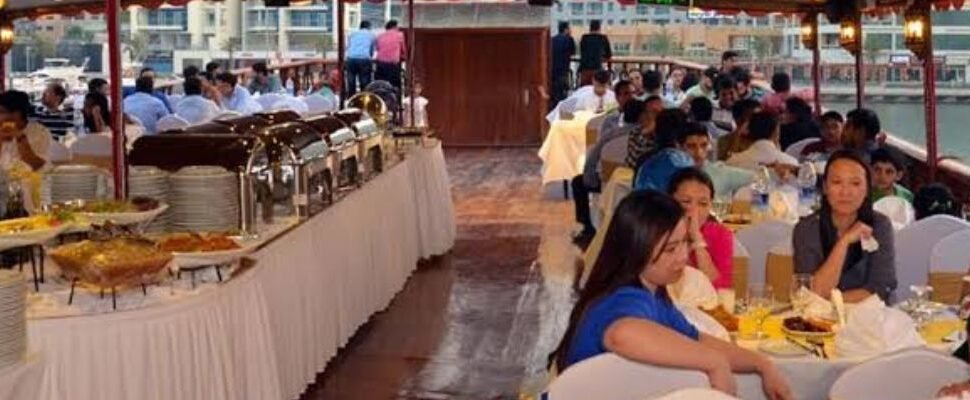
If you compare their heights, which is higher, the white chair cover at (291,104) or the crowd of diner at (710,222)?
the white chair cover at (291,104)

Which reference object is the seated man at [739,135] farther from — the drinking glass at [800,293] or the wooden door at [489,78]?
the wooden door at [489,78]

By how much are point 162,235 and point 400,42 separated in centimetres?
1143

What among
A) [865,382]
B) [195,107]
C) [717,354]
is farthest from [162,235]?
[195,107]

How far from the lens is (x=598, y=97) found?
1323cm

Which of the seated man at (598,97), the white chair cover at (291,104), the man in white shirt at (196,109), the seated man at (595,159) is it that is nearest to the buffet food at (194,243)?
the seated man at (595,159)

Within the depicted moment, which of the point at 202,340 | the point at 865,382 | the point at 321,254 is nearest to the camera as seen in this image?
the point at 865,382

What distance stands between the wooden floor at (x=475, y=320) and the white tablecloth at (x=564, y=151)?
49 cm

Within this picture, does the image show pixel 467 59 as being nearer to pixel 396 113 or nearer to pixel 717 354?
pixel 396 113

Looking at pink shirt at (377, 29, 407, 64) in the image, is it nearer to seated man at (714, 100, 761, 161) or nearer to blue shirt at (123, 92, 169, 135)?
blue shirt at (123, 92, 169, 135)

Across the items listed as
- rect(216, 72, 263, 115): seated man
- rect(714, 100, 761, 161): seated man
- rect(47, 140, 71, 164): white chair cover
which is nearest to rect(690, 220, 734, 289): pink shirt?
rect(714, 100, 761, 161): seated man

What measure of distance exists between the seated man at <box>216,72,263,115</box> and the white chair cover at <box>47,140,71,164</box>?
13.2ft

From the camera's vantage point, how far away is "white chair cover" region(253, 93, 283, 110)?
558 inches

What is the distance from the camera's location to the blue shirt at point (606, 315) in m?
3.36

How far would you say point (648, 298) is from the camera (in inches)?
134
